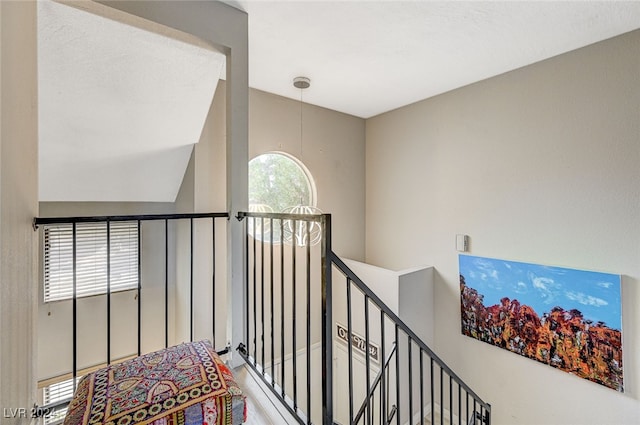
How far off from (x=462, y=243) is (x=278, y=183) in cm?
221

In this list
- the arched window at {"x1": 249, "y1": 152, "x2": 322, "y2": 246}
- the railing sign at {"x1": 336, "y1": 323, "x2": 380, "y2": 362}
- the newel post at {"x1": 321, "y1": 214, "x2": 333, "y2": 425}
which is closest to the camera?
the newel post at {"x1": 321, "y1": 214, "x2": 333, "y2": 425}

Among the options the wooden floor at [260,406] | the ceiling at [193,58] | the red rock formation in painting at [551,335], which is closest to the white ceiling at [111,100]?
the ceiling at [193,58]

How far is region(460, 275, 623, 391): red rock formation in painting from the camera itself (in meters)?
2.23

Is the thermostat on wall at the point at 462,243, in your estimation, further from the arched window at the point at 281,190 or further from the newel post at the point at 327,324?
the newel post at the point at 327,324

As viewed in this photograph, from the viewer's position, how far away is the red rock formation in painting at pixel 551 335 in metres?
2.23

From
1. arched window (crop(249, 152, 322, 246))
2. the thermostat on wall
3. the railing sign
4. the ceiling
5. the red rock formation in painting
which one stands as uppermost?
the ceiling

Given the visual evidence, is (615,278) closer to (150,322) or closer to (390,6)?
(390,6)

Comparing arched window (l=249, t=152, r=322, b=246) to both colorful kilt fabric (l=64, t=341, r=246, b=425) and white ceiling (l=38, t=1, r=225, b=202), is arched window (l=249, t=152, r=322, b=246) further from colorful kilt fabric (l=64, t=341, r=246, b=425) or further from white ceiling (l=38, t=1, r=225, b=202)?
colorful kilt fabric (l=64, t=341, r=246, b=425)

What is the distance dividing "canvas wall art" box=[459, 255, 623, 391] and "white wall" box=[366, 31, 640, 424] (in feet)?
0.28

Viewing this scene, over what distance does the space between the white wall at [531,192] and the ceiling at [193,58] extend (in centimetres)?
34

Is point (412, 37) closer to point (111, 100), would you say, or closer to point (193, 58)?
point (193, 58)

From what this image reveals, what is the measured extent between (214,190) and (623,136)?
344 centimetres

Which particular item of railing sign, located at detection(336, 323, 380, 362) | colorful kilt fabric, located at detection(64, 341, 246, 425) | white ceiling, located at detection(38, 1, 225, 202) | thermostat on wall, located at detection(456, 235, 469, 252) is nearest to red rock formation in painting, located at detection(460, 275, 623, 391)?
thermostat on wall, located at detection(456, 235, 469, 252)

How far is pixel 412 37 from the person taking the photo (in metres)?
→ 2.21
